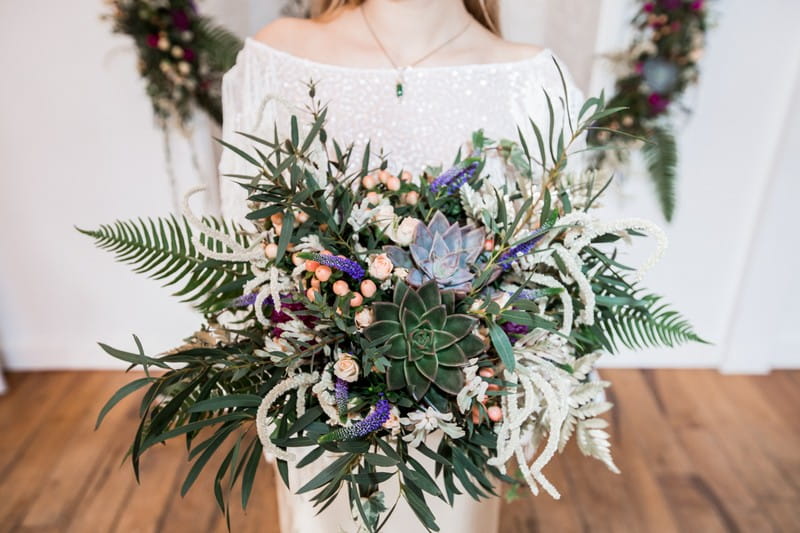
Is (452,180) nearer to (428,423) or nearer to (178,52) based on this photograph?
(428,423)

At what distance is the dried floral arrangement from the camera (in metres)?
1.64

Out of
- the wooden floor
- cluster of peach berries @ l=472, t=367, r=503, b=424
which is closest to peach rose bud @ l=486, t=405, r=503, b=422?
cluster of peach berries @ l=472, t=367, r=503, b=424

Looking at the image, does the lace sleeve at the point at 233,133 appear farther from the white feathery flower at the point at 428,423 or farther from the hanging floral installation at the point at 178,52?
the white feathery flower at the point at 428,423

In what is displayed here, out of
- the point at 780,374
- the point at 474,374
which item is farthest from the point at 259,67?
the point at 780,374

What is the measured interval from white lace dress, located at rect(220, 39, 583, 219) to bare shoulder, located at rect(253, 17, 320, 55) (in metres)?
0.03

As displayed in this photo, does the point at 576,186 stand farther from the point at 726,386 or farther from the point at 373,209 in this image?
the point at 726,386

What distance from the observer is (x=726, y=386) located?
2312 mm

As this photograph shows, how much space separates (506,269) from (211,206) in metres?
1.57

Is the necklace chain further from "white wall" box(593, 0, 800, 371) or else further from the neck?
"white wall" box(593, 0, 800, 371)

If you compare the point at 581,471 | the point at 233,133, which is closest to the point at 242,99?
the point at 233,133

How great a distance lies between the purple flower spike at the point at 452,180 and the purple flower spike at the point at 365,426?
0.87ft

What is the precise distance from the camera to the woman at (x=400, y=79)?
129 centimetres

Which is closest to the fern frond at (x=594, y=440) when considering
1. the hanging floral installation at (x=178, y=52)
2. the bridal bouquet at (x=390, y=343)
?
the bridal bouquet at (x=390, y=343)

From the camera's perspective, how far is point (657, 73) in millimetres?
1840
